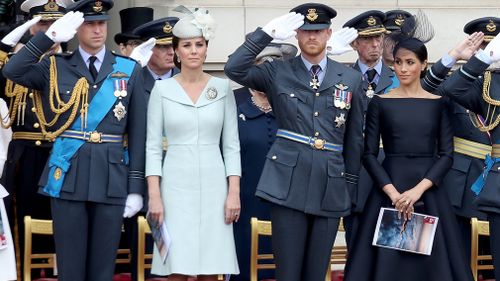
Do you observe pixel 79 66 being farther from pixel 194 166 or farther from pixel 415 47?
pixel 415 47

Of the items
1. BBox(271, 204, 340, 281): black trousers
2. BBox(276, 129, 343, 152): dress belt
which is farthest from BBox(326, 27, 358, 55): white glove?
BBox(271, 204, 340, 281): black trousers

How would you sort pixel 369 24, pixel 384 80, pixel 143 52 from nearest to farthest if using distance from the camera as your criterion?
pixel 143 52 → pixel 384 80 → pixel 369 24

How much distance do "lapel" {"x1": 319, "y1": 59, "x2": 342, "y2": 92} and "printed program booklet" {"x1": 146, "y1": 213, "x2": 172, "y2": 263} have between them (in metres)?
1.19

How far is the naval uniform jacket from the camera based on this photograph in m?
8.57

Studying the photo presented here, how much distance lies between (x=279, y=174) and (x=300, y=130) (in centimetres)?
27

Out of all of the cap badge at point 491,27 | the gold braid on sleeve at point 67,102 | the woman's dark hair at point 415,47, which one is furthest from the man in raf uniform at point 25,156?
the cap badge at point 491,27

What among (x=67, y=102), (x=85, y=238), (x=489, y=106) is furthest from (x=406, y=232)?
(x=67, y=102)

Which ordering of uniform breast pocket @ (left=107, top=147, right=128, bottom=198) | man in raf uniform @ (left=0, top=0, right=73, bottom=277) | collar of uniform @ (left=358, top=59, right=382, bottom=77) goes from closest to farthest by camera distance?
uniform breast pocket @ (left=107, top=147, right=128, bottom=198) < man in raf uniform @ (left=0, top=0, right=73, bottom=277) < collar of uniform @ (left=358, top=59, right=382, bottom=77)

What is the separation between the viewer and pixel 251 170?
394 inches

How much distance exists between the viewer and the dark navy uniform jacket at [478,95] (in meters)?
8.91

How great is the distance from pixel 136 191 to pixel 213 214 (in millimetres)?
514

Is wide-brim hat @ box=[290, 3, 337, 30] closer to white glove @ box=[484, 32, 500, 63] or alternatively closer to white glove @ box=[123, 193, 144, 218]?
white glove @ box=[484, 32, 500, 63]

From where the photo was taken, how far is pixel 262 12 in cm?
1216

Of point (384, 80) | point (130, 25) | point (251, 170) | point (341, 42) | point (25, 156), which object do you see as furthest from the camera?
point (130, 25)
